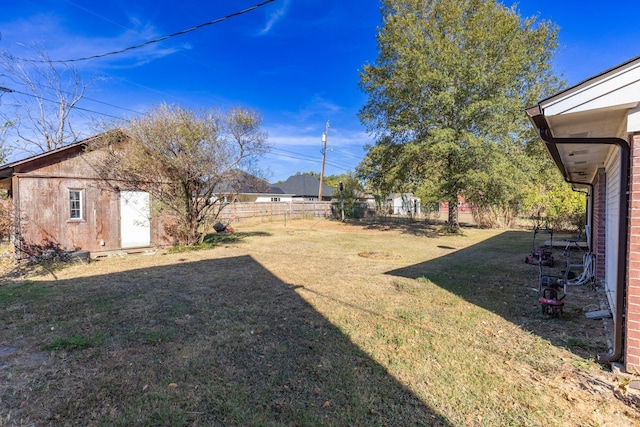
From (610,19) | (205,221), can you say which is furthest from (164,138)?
(610,19)

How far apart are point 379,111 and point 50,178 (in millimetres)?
13537

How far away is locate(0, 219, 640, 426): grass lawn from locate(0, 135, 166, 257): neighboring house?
233 cm

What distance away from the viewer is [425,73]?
12.9 meters

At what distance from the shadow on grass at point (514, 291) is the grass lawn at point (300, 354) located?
0.03 metres

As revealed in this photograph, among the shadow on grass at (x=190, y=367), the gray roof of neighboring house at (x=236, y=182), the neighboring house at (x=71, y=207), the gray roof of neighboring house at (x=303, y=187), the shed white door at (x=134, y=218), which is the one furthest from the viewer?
the gray roof of neighboring house at (x=303, y=187)

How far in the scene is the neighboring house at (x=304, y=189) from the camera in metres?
35.4

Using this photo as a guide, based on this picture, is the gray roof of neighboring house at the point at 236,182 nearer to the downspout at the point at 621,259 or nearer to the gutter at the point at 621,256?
the gutter at the point at 621,256

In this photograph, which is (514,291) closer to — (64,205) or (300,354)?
(300,354)

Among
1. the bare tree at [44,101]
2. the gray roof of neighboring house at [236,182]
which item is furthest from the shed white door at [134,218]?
the bare tree at [44,101]

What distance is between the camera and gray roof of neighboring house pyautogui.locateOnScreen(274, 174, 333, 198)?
35650 millimetres

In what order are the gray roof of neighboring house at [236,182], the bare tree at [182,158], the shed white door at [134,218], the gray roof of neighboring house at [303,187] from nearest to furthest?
1. the bare tree at [182,158]
2. the shed white door at [134,218]
3. the gray roof of neighboring house at [236,182]
4. the gray roof of neighboring house at [303,187]

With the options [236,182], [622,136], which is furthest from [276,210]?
[622,136]

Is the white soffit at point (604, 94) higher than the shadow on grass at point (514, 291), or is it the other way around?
the white soffit at point (604, 94)

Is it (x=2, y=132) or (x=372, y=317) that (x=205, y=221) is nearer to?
(x=2, y=132)
